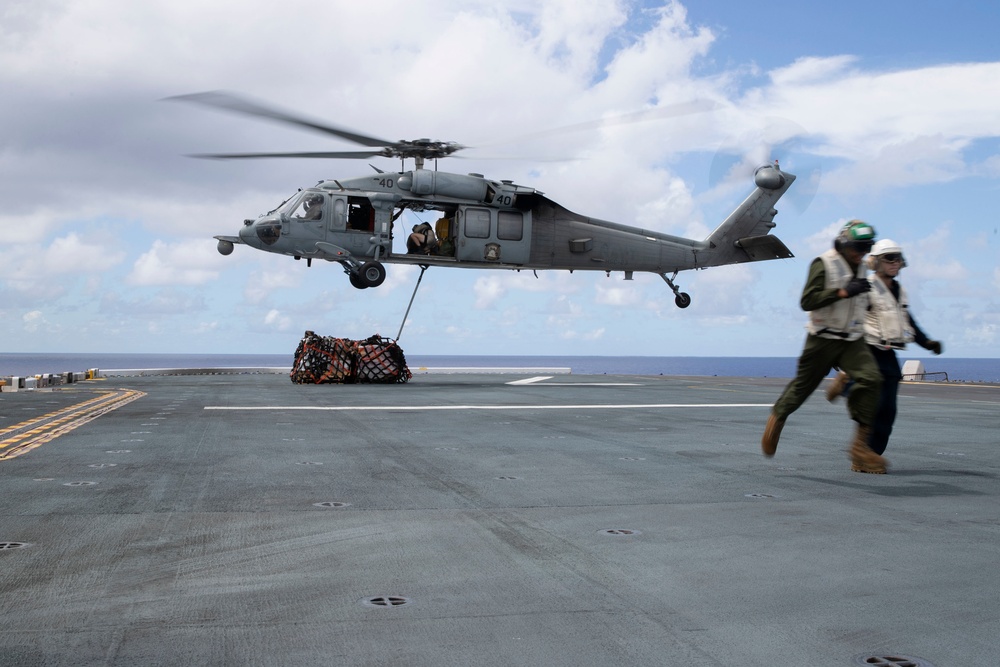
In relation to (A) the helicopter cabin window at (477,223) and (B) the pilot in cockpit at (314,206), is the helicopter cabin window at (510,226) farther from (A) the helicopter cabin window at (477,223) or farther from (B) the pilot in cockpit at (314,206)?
(B) the pilot in cockpit at (314,206)

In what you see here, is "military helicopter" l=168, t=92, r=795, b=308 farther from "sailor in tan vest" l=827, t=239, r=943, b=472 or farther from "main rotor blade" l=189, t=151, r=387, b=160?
"sailor in tan vest" l=827, t=239, r=943, b=472

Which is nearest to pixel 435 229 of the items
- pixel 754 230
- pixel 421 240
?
pixel 421 240

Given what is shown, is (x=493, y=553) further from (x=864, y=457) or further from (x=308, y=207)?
(x=308, y=207)

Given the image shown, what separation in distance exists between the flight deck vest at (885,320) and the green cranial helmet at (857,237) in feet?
1.33

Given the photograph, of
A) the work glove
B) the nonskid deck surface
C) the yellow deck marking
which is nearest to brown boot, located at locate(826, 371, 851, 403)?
the nonskid deck surface

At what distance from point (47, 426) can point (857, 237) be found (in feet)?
33.8

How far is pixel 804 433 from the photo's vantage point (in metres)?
11.3

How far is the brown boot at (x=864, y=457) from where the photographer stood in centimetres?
774

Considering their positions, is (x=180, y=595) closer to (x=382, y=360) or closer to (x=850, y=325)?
(x=850, y=325)

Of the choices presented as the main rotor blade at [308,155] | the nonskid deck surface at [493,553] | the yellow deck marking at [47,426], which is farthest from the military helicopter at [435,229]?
the nonskid deck surface at [493,553]

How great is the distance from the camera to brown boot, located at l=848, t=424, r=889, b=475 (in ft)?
25.4

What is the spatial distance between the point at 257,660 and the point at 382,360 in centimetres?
2360

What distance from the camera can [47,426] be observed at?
11.8 m

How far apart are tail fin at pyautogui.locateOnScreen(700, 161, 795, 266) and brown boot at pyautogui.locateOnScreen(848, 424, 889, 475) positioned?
23041 mm
